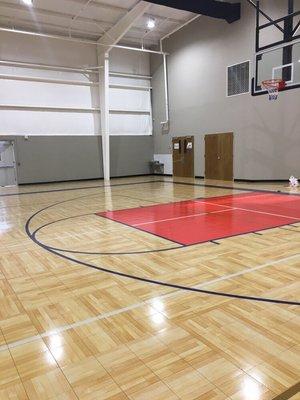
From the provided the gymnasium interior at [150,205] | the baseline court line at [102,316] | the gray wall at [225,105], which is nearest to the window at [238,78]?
the gymnasium interior at [150,205]

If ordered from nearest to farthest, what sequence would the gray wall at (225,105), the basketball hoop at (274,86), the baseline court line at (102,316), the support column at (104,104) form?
1. the baseline court line at (102,316)
2. the basketball hoop at (274,86)
3. the gray wall at (225,105)
4. the support column at (104,104)

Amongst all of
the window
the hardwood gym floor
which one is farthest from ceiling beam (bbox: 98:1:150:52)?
the hardwood gym floor

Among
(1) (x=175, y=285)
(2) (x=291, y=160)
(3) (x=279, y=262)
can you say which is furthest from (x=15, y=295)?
(2) (x=291, y=160)

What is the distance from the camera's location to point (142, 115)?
17.4 meters

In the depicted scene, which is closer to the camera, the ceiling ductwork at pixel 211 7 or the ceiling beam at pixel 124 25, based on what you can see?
the ceiling ductwork at pixel 211 7

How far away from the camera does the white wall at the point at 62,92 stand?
1390cm

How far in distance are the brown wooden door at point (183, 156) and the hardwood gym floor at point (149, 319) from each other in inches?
413

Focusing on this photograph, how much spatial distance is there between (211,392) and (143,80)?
16.8 meters

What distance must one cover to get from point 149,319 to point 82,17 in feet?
44.0

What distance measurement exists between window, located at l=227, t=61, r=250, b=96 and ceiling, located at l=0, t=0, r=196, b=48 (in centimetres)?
323

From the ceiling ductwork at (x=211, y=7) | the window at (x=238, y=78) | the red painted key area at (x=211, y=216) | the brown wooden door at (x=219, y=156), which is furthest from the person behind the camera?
the brown wooden door at (x=219, y=156)

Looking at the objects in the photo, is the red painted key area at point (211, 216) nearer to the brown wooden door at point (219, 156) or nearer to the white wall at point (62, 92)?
the brown wooden door at point (219, 156)

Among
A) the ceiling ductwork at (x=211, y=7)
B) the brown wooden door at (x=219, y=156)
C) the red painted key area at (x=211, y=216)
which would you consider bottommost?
the red painted key area at (x=211, y=216)

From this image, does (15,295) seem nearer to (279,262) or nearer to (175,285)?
(175,285)
